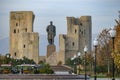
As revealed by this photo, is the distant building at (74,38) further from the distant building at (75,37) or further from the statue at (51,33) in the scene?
the statue at (51,33)

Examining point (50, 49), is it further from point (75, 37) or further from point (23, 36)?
point (23, 36)

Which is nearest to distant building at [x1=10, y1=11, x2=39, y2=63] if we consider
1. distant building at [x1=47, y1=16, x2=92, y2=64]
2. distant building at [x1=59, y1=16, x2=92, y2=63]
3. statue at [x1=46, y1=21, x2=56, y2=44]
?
distant building at [x1=47, y1=16, x2=92, y2=64]

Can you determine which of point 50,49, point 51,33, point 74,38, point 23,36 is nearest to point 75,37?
point 74,38

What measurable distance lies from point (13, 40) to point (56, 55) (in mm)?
15286

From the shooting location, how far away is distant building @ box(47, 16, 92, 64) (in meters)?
111

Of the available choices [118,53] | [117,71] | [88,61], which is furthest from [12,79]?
[88,61]

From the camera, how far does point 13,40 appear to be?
117375 millimetres

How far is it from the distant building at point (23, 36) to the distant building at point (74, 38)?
4530 mm

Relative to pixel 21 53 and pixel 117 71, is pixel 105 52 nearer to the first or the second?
pixel 117 71

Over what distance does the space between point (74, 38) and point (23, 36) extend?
8720mm

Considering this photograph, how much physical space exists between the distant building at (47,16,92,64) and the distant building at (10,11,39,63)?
453 centimetres

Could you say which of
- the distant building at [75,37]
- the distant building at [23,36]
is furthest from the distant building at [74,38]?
the distant building at [23,36]

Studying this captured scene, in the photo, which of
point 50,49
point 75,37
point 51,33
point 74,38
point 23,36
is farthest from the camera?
point 23,36

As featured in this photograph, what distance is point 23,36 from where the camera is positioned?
383 feet
